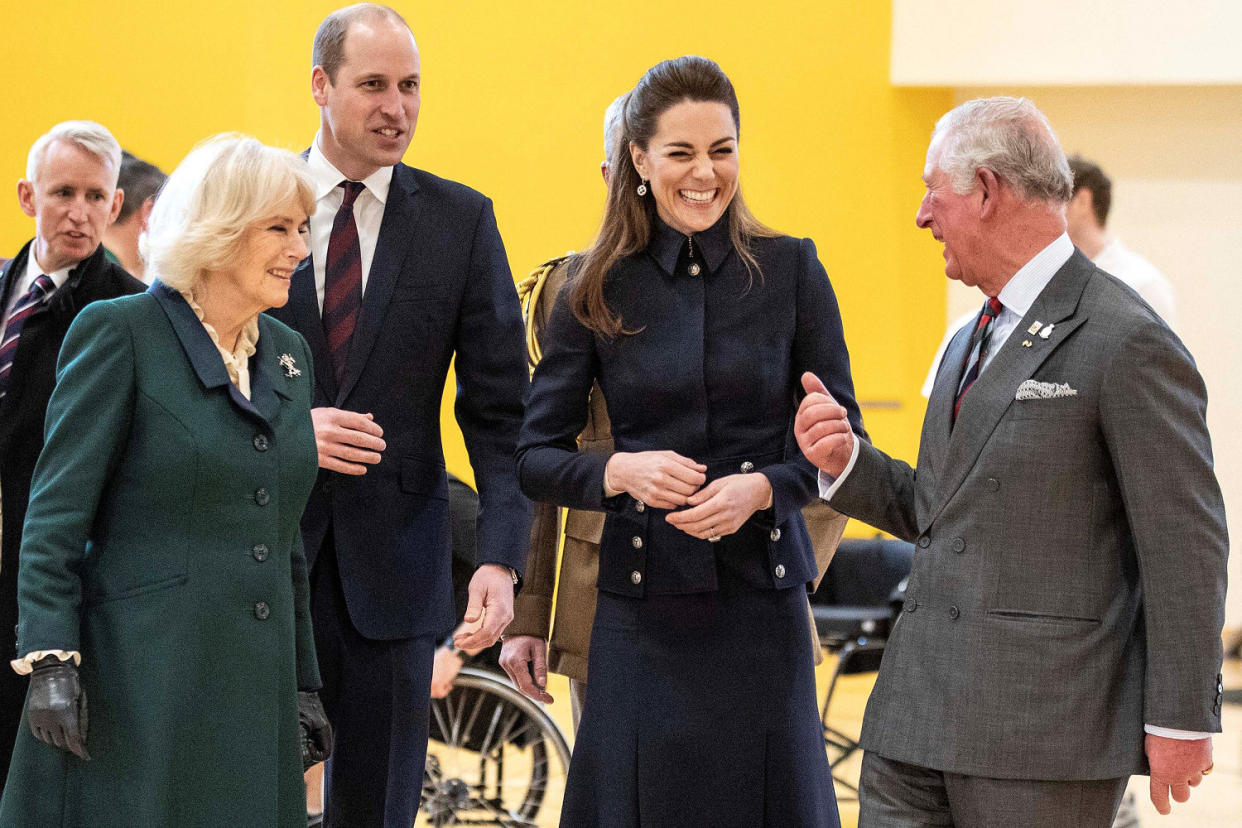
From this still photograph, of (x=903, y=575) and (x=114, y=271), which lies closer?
(x=114, y=271)

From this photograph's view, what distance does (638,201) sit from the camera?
8.37ft

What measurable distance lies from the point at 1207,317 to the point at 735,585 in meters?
5.83

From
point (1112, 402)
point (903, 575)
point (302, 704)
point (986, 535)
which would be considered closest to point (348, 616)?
point (302, 704)

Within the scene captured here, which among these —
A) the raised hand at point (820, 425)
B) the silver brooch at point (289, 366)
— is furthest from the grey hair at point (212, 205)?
the raised hand at point (820, 425)

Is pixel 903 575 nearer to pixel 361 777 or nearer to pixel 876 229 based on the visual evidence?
pixel 876 229

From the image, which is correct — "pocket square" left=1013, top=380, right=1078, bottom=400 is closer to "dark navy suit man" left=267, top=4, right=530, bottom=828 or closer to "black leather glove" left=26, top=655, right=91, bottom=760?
"dark navy suit man" left=267, top=4, right=530, bottom=828

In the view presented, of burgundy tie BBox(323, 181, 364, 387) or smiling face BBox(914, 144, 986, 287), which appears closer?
smiling face BBox(914, 144, 986, 287)

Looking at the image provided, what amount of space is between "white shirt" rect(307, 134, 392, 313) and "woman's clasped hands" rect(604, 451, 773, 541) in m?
0.73

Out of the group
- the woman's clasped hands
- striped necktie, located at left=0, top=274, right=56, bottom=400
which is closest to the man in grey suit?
the woman's clasped hands

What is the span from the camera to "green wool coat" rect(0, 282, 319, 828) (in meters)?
2.05

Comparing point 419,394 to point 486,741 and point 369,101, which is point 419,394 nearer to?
point 369,101

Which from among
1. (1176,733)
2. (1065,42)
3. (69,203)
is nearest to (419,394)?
(69,203)

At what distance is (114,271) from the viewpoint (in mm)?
3414

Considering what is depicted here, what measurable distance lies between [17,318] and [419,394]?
3.78ft
